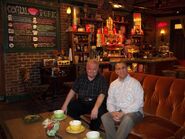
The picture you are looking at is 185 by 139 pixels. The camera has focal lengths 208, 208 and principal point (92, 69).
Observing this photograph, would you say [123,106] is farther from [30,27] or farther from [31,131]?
[30,27]

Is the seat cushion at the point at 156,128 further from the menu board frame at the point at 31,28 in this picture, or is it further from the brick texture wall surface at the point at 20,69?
the menu board frame at the point at 31,28

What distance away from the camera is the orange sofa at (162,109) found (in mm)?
2196

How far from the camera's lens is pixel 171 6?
8609 millimetres

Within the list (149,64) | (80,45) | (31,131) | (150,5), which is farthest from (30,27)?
(150,5)

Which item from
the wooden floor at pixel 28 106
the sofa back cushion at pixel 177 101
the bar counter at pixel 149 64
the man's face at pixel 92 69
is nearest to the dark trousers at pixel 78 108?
the man's face at pixel 92 69

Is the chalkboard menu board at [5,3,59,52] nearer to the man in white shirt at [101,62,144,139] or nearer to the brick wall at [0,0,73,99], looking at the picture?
the brick wall at [0,0,73,99]

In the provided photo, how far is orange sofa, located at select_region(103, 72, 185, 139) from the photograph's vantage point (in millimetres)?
2196

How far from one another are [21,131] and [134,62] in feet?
17.3

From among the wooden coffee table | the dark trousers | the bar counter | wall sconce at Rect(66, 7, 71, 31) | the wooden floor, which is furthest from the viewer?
the bar counter

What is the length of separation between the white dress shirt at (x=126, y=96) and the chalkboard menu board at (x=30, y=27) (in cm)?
340

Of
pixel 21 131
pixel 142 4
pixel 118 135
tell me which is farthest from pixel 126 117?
pixel 142 4

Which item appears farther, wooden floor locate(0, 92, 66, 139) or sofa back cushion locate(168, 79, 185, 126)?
wooden floor locate(0, 92, 66, 139)

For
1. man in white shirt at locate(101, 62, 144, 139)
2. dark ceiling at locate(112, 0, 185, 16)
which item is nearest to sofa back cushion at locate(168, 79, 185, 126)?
man in white shirt at locate(101, 62, 144, 139)

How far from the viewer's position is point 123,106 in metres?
2.61
